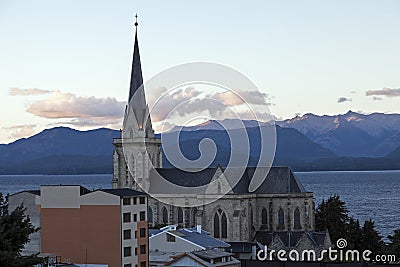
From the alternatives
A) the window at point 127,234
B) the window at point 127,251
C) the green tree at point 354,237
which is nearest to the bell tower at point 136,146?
the green tree at point 354,237

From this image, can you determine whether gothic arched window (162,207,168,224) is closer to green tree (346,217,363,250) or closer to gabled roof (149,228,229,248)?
green tree (346,217,363,250)

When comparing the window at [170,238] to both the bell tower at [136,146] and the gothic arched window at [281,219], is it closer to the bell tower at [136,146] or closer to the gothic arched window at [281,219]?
the gothic arched window at [281,219]

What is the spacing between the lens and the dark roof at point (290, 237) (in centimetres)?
8468

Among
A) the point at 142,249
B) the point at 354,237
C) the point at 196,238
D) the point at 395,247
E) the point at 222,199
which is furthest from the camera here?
the point at 222,199

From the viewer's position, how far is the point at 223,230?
302ft

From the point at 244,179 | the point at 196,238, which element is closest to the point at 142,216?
the point at 196,238

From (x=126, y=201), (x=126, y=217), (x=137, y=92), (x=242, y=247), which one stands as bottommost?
(x=242, y=247)

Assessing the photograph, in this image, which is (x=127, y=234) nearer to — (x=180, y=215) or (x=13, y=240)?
(x=13, y=240)

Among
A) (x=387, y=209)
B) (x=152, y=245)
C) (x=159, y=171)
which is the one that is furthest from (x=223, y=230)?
(x=387, y=209)

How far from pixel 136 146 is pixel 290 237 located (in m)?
20.9

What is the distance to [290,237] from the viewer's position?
285 feet

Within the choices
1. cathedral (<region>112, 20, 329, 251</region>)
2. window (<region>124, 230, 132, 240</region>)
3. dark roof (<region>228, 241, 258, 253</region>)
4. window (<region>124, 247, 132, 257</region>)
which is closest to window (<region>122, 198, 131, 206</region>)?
window (<region>124, 230, 132, 240</region>)

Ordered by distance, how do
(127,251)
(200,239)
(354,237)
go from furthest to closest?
(354,237), (200,239), (127,251)

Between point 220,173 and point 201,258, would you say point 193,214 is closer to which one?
point 220,173
